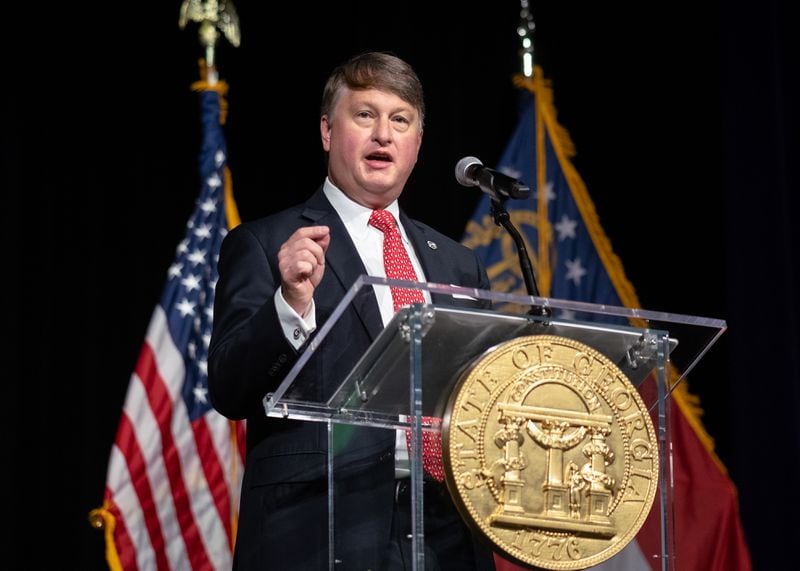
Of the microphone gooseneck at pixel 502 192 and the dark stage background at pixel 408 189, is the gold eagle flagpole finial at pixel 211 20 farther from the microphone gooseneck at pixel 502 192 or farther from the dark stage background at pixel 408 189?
the microphone gooseneck at pixel 502 192

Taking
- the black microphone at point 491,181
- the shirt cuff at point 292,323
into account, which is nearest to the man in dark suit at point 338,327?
the shirt cuff at point 292,323

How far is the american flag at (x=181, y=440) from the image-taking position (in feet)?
12.0

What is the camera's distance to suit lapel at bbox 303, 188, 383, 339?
5.88ft

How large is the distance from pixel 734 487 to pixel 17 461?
6.80ft

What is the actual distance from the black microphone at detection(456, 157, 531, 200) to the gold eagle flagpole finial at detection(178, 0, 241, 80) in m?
2.12

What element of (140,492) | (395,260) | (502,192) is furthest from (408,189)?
(502,192)

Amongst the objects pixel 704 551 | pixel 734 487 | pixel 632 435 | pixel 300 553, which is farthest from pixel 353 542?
pixel 734 487

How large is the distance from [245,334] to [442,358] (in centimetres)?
45

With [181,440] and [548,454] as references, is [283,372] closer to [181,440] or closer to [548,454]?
[548,454]

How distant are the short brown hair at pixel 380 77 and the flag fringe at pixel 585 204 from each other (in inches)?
69.8

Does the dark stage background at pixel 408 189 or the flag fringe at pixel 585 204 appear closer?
the dark stage background at pixel 408 189

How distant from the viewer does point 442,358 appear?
169 centimetres

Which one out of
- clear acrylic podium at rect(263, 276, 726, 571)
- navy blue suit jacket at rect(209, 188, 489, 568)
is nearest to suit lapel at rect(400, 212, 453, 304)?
navy blue suit jacket at rect(209, 188, 489, 568)

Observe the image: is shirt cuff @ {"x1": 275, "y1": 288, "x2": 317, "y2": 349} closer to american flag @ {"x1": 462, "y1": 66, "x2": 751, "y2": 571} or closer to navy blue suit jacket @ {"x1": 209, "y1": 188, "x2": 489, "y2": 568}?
navy blue suit jacket @ {"x1": 209, "y1": 188, "x2": 489, "y2": 568}
